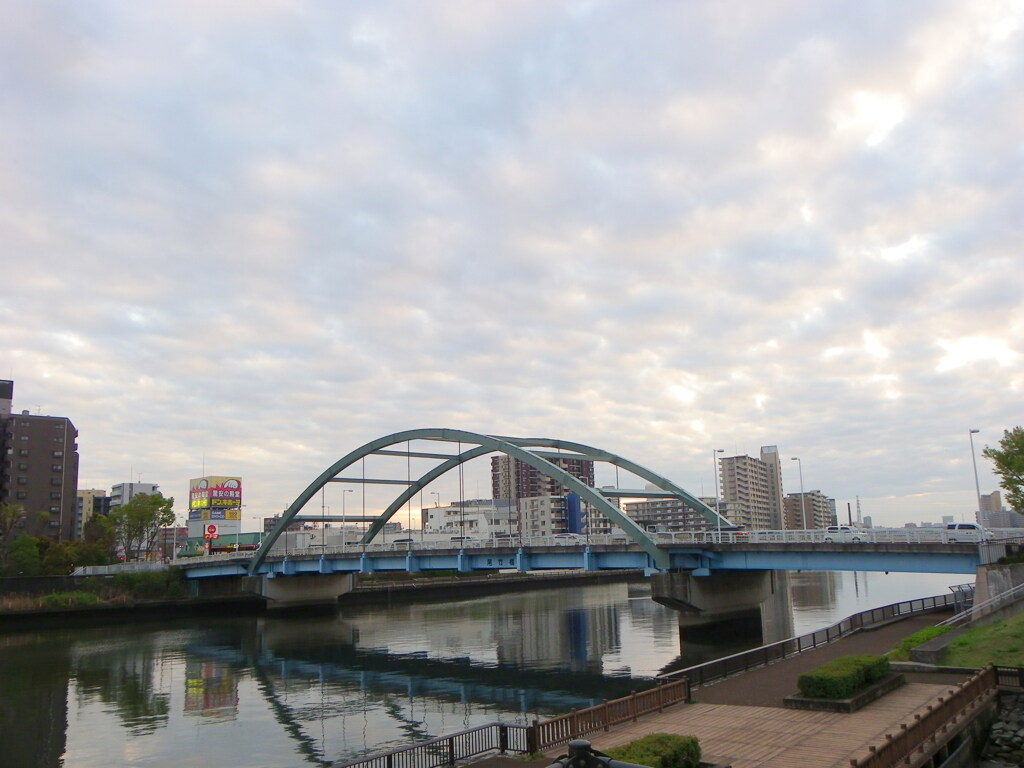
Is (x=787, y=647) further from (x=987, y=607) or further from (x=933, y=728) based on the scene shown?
(x=933, y=728)

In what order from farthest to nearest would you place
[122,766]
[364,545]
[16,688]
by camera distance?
[364,545], [16,688], [122,766]

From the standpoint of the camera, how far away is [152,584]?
3364 inches

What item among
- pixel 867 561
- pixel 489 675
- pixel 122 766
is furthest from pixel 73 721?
pixel 867 561

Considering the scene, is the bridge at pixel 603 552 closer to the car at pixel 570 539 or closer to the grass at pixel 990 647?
the car at pixel 570 539

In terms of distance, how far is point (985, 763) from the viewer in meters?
20.5

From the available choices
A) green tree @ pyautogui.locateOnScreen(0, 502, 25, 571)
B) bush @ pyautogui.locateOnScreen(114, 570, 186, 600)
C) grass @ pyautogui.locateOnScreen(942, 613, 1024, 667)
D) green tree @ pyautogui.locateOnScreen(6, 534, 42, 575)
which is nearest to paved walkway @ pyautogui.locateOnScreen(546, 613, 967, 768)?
grass @ pyautogui.locateOnScreen(942, 613, 1024, 667)

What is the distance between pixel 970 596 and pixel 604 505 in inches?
908

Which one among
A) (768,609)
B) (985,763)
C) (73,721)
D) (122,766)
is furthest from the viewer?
(768,609)

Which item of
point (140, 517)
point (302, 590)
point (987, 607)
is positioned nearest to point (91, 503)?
point (140, 517)

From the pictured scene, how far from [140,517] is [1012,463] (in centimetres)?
9853

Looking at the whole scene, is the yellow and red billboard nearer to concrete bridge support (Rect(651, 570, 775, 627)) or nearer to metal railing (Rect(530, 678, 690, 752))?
concrete bridge support (Rect(651, 570, 775, 627))

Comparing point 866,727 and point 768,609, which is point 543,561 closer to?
point 768,609

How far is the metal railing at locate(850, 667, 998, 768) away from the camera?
15.4 metres

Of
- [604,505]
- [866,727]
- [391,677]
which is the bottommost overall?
[391,677]
